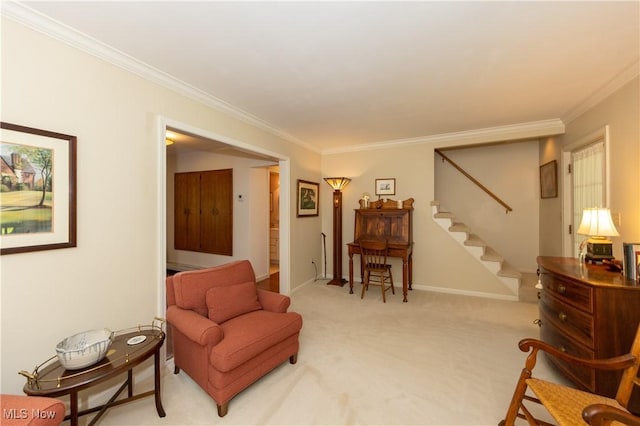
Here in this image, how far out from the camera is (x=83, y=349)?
1434mm

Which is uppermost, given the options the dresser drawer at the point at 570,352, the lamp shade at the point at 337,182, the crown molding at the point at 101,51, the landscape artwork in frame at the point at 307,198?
the crown molding at the point at 101,51

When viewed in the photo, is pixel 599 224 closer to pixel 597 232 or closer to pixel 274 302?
pixel 597 232

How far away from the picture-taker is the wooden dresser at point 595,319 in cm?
169

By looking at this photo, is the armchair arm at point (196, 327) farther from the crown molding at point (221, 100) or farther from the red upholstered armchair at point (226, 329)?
the crown molding at point (221, 100)

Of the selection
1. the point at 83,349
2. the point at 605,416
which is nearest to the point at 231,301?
the point at 83,349

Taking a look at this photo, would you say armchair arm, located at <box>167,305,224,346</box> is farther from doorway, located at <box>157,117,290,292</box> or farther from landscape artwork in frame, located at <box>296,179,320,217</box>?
landscape artwork in frame, located at <box>296,179,320,217</box>

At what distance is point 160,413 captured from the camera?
170 centimetres

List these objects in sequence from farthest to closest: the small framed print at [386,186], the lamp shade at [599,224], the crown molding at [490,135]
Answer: the small framed print at [386,186]
the crown molding at [490,135]
the lamp shade at [599,224]

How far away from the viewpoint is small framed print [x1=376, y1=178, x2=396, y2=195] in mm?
4559

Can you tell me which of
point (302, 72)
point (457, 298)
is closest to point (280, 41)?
point (302, 72)

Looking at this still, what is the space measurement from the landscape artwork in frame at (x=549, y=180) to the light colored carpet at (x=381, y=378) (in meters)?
1.84

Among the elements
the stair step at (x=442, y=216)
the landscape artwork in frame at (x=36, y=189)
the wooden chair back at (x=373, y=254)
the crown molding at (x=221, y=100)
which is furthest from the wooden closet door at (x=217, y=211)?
the stair step at (x=442, y=216)

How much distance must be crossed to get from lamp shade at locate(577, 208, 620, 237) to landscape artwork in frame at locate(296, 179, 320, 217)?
11.1 ft

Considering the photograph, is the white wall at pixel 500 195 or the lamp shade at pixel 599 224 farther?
the white wall at pixel 500 195
